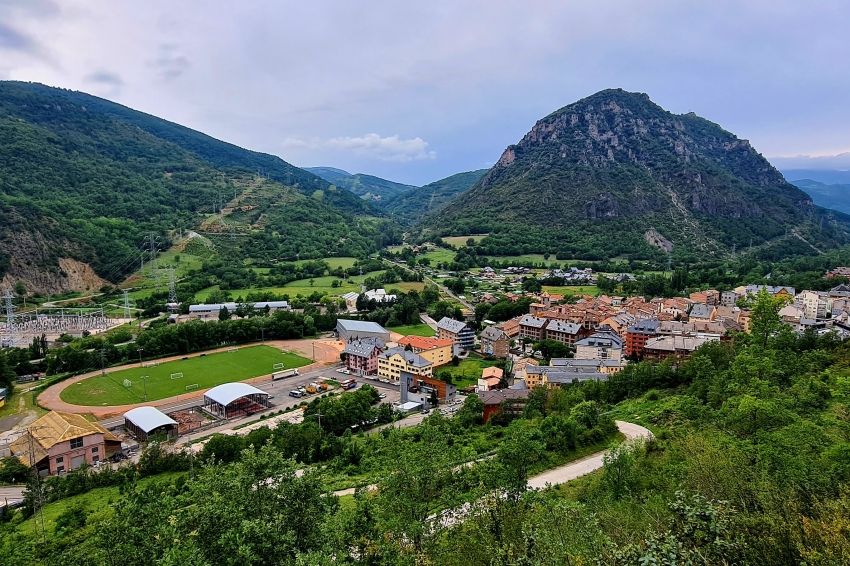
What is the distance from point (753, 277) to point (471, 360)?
59.2 metres

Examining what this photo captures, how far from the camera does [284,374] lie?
4812 cm

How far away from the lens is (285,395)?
43.3 metres

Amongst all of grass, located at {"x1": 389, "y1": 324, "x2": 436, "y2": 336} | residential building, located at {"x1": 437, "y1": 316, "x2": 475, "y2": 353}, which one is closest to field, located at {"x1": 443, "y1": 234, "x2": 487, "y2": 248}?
grass, located at {"x1": 389, "y1": 324, "x2": 436, "y2": 336}

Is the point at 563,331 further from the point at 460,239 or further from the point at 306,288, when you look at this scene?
the point at 460,239

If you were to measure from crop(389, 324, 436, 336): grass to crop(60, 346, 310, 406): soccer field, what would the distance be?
14.9 meters

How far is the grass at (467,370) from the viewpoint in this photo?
45.7m

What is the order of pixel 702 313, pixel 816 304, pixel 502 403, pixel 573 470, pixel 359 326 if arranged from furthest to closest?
1. pixel 359 326
2. pixel 816 304
3. pixel 702 313
4. pixel 502 403
5. pixel 573 470

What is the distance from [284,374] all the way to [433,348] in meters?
15.1

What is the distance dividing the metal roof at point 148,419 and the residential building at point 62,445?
1.89 meters

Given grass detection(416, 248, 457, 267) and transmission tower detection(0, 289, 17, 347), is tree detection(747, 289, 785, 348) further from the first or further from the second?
transmission tower detection(0, 289, 17, 347)

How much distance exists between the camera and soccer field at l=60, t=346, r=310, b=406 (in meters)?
42.2

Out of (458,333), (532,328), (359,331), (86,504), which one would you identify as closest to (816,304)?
(532,328)

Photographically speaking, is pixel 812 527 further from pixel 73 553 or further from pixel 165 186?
pixel 165 186

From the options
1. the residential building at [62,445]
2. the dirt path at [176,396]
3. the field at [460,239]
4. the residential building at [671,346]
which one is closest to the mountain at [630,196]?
the field at [460,239]
